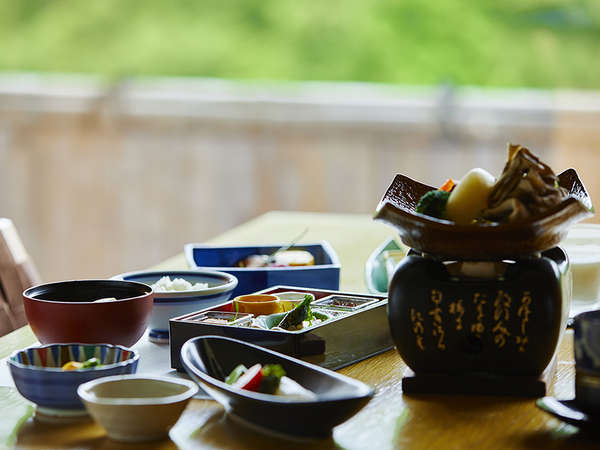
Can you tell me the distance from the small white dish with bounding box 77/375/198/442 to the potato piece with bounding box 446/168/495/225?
0.38 metres

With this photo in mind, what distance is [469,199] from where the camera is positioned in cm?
106

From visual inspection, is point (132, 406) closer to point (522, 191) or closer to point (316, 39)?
point (522, 191)

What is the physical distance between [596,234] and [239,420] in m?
0.78

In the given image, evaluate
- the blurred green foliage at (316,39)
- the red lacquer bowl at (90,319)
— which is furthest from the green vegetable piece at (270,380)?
the blurred green foliage at (316,39)

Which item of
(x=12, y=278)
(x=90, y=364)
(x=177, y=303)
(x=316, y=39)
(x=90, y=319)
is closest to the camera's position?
(x=90, y=364)

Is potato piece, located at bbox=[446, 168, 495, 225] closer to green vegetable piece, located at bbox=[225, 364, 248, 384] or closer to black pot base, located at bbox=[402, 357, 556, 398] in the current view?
black pot base, located at bbox=[402, 357, 556, 398]

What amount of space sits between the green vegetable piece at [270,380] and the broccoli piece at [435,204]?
0.94 feet

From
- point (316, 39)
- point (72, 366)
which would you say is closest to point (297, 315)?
point (72, 366)

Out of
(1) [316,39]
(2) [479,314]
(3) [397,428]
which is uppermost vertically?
(1) [316,39]

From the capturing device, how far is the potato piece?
1.06 m

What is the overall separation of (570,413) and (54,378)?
→ 562 millimetres

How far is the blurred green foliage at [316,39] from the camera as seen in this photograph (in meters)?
4.45

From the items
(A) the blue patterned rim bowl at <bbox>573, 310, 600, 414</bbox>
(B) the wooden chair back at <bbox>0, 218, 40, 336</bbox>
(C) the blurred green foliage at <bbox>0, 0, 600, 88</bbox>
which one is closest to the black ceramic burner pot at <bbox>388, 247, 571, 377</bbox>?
(A) the blue patterned rim bowl at <bbox>573, 310, 600, 414</bbox>

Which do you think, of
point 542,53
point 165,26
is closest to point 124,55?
point 165,26
